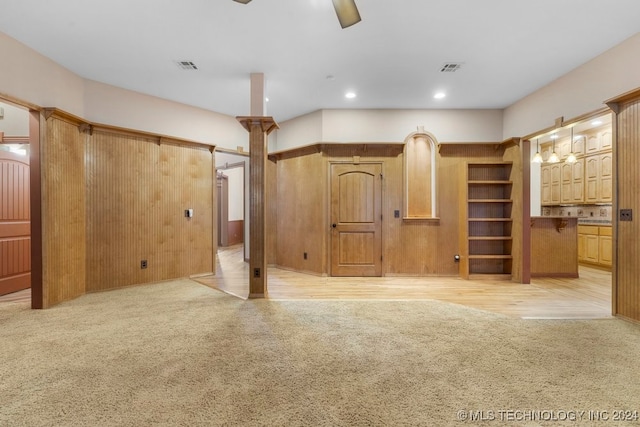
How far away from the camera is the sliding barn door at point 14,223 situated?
405 cm

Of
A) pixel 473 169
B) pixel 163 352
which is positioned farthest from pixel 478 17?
pixel 163 352

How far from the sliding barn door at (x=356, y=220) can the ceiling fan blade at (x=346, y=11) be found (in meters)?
3.20

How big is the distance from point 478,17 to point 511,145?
299 cm

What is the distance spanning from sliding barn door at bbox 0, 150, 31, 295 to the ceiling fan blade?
5.12 meters

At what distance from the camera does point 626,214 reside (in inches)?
122

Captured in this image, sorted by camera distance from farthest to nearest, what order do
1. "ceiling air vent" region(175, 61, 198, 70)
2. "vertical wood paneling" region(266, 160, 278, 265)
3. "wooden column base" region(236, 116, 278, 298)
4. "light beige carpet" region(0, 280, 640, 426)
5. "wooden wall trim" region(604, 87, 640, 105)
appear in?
"vertical wood paneling" region(266, 160, 278, 265) < "wooden column base" region(236, 116, 278, 298) < "ceiling air vent" region(175, 61, 198, 70) < "wooden wall trim" region(604, 87, 640, 105) < "light beige carpet" region(0, 280, 640, 426)

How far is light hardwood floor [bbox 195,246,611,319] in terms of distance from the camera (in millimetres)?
3506

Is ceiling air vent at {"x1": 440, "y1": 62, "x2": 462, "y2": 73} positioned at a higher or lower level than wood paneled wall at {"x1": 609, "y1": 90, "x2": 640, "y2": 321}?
higher

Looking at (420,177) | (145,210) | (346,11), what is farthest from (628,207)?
(145,210)

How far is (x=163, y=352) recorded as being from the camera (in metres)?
2.33

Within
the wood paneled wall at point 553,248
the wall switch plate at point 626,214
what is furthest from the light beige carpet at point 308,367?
the wood paneled wall at point 553,248

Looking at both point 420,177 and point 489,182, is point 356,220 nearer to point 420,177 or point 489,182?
point 420,177

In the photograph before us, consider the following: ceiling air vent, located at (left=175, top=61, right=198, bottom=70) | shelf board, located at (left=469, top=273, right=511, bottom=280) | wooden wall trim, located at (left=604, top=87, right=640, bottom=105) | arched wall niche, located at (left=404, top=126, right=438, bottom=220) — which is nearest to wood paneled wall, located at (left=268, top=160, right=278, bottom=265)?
ceiling air vent, located at (left=175, top=61, right=198, bottom=70)

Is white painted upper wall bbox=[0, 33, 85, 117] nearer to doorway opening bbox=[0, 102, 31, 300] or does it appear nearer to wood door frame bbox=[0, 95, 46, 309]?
wood door frame bbox=[0, 95, 46, 309]
